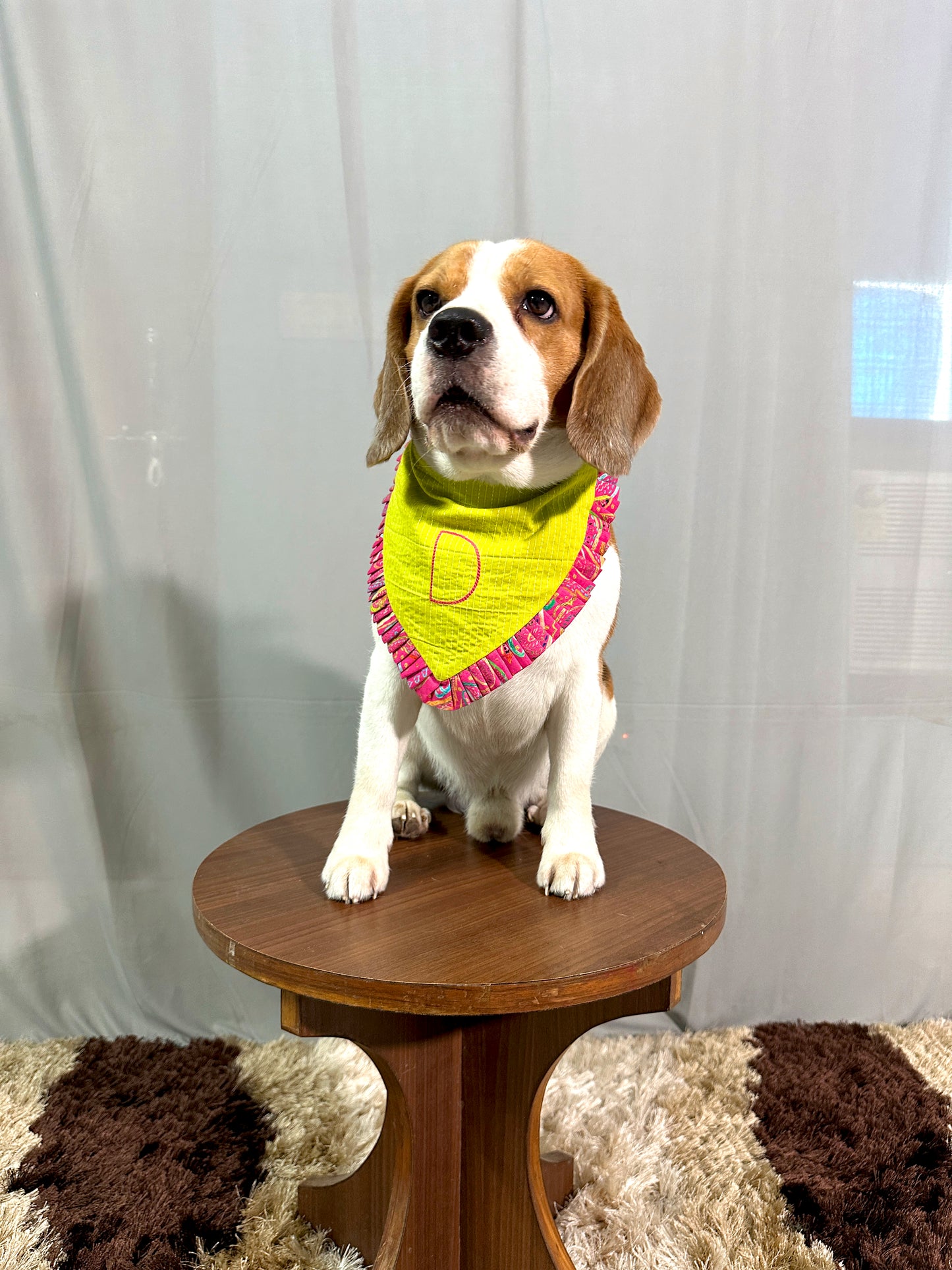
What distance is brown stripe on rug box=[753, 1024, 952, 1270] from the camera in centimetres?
151

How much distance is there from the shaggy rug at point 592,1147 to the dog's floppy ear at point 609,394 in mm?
1232

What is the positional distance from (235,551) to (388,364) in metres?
0.81

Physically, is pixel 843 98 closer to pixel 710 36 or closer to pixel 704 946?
pixel 710 36

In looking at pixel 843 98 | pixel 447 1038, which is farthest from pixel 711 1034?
pixel 843 98

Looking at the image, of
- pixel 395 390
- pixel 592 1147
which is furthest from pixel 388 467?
pixel 592 1147

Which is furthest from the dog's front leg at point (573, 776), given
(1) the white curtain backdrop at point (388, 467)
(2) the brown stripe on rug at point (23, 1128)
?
(2) the brown stripe on rug at point (23, 1128)

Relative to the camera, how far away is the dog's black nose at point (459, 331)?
115 centimetres

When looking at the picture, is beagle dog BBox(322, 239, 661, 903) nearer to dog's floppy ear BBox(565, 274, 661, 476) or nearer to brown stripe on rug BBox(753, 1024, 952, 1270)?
dog's floppy ear BBox(565, 274, 661, 476)

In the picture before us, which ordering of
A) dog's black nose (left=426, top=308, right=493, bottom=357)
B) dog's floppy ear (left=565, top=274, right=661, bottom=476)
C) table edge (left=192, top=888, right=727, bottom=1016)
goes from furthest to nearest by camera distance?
dog's floppy ear (left=565, top=274, right=661, bottom=476)
dog's black nose (left=426, top=308, right=493, bottom=357)
table edge (left=192, top=888, right=727, bottom=1016)

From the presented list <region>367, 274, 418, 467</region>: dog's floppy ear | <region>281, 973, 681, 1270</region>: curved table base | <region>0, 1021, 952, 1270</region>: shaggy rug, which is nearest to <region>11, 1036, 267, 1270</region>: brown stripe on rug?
<region>0, 1021, 952, 1270</region>: shaggy rug

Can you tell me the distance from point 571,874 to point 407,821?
0.35 meters

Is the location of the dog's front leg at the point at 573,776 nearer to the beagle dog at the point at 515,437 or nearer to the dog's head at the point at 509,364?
the beagle dog at the point at 515,437

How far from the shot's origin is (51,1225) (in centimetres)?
150

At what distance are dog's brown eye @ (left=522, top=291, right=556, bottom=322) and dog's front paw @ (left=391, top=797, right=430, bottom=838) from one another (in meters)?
0.77
